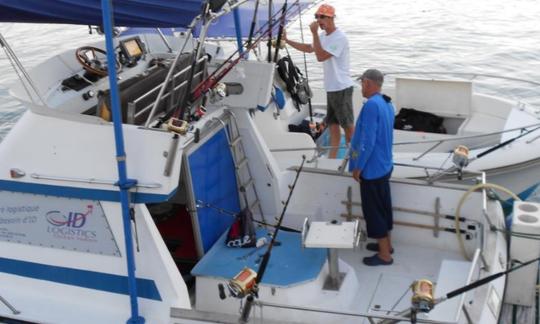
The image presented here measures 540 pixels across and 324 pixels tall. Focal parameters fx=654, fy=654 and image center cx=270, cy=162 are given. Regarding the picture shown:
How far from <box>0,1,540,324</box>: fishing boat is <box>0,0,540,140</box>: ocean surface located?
24.5 feet

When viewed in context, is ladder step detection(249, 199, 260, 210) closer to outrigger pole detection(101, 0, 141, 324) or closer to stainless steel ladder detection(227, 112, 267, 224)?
stainless steel ladder detection(227, 112, 267, 224)

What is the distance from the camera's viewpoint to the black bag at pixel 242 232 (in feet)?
16.7

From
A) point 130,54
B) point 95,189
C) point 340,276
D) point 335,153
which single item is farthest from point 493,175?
point 95,189

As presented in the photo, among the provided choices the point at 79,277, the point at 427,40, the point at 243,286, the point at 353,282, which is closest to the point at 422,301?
the point at 243,286

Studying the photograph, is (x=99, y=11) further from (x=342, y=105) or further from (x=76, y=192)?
(x=342, y=105)

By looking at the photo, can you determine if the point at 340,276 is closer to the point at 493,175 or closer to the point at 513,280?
the point at 513,280

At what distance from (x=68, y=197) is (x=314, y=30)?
137 inches

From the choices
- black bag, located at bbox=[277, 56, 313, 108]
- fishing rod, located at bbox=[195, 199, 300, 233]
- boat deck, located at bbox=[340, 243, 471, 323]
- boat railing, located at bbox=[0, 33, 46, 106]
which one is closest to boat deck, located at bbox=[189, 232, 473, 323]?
boat deck, located at bbox=[340, 243, 471, 323]

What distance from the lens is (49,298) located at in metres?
4.75

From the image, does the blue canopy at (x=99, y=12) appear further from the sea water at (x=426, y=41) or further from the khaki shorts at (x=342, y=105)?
the sea water at (x=426, y=41)

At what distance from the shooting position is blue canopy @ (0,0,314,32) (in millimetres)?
4098

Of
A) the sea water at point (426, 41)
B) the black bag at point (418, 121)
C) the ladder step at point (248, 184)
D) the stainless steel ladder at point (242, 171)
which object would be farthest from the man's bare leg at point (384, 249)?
the sea water at point (426, 41)

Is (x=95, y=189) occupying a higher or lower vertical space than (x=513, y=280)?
higher

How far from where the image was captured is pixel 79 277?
4.63m
